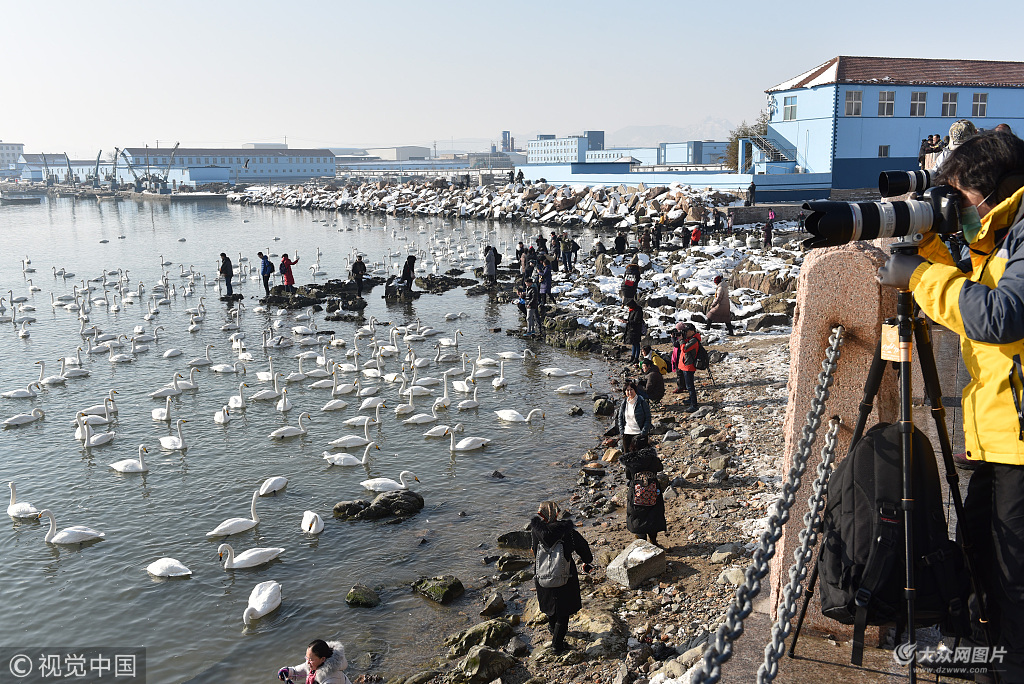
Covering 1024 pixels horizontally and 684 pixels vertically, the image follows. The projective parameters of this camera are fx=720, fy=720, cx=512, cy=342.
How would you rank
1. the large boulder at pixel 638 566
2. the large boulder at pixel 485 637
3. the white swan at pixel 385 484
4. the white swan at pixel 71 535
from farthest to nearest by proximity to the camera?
the white swan at pixel 385 484, the white swan at pixel 71 535, the large boulder at pixel 638 566, the large boulder at pixel 485 637

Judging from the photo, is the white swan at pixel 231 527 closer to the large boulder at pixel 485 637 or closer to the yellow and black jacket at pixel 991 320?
the large boulder at pixel 485 637

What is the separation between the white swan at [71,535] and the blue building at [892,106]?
3698 centimetres

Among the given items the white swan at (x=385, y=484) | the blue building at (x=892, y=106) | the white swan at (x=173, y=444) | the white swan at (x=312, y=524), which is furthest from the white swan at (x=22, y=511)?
the blue building at (x=892, y=106)

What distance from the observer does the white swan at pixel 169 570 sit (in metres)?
9.44

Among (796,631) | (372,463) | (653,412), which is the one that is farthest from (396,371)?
(796,631)

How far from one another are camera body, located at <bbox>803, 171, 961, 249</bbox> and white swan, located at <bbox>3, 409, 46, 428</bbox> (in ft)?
55.6

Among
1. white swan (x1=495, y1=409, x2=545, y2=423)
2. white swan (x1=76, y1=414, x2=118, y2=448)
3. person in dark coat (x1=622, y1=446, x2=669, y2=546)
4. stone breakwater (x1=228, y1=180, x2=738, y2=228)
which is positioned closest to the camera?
person in dark coat (x1=622, y1=446, x2=669, y2=546)

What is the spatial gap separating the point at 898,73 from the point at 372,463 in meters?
36.7

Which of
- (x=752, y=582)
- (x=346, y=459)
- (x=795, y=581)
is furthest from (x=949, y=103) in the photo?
(x=752, y=582)

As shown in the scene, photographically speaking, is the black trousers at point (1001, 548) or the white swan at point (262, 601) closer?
the black trousers at point (1001, 548)

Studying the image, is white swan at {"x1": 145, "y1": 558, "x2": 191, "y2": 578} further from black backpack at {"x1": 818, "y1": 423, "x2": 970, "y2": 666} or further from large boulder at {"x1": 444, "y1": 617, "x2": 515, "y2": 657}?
black backpack at {"x1": 818, "y1": 423, "x2": 970, "y2": 666}

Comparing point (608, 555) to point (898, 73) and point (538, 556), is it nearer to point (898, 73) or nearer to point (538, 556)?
point (538, 556)

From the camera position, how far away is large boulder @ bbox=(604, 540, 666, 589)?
7.82 metres

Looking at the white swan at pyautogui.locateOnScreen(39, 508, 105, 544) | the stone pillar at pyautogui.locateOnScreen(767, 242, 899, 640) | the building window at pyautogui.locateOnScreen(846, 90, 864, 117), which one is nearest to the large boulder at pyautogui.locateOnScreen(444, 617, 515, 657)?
the stone pillar at pyautogui.locateOnScreen(767, 242, 899, 640)
